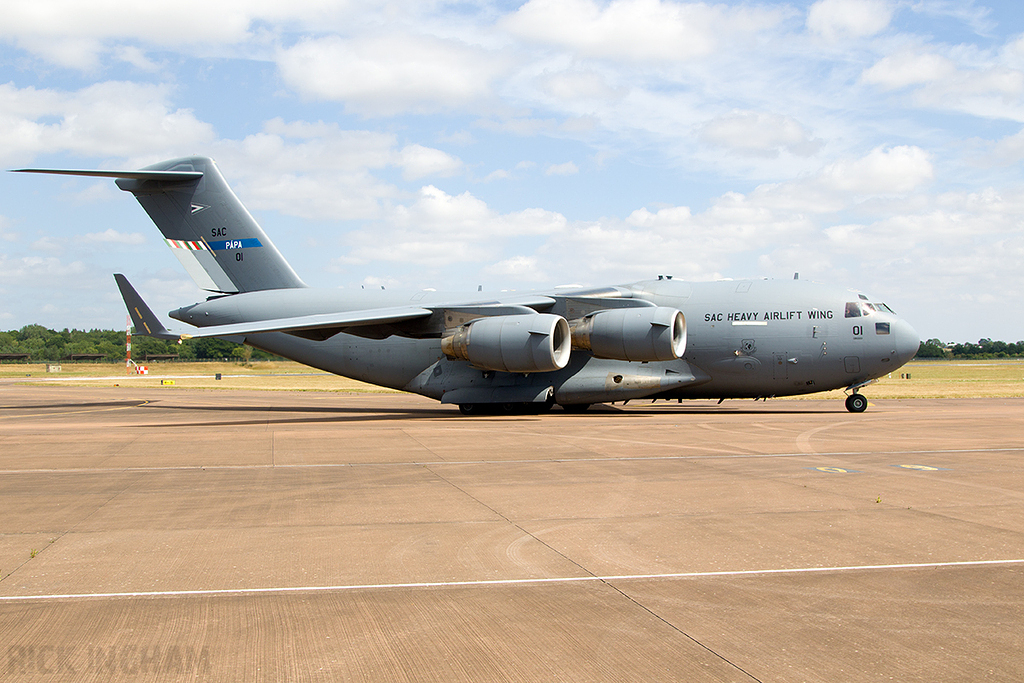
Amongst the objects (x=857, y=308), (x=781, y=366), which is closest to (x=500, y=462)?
(x=781, y=366)

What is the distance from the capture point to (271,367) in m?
86.9

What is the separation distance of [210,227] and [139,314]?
3782mm

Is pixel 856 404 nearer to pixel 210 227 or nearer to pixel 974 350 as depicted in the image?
pixel 210 227

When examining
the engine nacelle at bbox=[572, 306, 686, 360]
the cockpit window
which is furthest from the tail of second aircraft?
the cockpit window

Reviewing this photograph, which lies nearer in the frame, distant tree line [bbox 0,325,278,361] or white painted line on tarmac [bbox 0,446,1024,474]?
white painted line on tarmac [bbox 0,446,1024,474]

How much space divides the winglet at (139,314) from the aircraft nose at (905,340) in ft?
63.6

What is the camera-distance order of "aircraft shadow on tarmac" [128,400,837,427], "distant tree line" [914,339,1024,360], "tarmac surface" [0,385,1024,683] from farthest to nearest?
"distant tree line" [914,339,1024,360], "aircraft shadow on tarmac" [128,400,837,427], "tarmac surface" [0,385,1024,683]

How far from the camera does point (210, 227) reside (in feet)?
84.7

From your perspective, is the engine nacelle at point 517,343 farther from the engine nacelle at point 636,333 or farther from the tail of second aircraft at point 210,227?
the tail of second aircraft at point 210,227

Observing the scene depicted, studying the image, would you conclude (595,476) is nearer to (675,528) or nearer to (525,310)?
(675,528)

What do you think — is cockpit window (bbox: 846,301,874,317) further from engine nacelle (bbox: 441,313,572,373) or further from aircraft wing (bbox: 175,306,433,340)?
aircraft wing (bbox: 175,306,433,340)

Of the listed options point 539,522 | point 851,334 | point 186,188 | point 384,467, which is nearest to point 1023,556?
point 539,522

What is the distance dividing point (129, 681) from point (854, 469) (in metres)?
9.49

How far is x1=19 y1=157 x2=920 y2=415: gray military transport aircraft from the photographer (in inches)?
821
